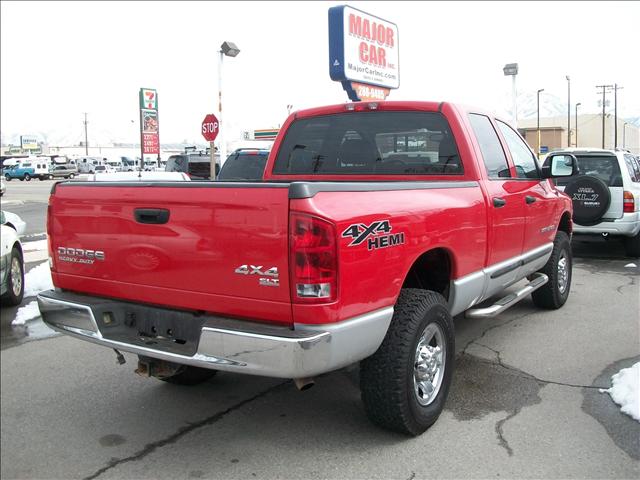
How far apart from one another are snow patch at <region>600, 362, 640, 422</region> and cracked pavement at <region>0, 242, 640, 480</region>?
75 mm

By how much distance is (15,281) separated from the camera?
6.61m

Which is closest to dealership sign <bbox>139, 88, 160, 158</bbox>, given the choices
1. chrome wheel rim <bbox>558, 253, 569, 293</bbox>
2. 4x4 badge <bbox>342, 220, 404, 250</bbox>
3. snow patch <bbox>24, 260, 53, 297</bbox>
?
snow patch <bbox>24, 260, 53, 297</bbox>

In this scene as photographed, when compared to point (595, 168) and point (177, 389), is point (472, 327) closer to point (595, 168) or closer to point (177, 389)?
point (177, 389)

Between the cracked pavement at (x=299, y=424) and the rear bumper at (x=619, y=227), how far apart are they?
16.5 ft

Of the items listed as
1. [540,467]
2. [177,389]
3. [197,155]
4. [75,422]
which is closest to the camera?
[540,467]

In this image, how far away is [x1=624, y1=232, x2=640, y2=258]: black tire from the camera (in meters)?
9.82

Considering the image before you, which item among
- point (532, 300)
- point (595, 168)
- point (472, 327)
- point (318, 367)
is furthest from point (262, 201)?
point (595, 168)

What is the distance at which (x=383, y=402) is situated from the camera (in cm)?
329

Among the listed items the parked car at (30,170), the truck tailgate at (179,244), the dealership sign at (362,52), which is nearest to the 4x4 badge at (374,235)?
the truck tailgate at (179,244)

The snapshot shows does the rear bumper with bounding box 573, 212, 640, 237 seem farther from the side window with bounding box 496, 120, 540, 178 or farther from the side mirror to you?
the side window with bounding box 496, 120, 540, 178

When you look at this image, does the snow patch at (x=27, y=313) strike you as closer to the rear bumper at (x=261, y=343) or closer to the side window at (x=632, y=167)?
the rear bumper at (x=261, y=343)

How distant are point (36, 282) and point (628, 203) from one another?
8.96 meters

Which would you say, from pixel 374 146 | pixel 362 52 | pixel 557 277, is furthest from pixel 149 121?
pixel 374 146

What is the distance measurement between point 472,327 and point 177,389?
9.84ft
